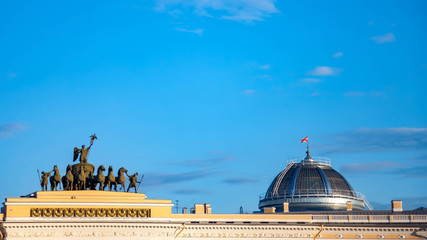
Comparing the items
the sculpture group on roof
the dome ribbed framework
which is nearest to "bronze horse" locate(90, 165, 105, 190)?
the sculpture group on roof

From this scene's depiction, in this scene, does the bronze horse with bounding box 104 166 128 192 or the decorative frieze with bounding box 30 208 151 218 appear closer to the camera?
the decorative frieze with bounding box 30 208 151 218

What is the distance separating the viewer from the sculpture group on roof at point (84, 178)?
3681 inches

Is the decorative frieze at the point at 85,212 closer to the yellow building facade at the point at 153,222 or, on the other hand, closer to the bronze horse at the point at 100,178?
the yellow building facade at the point at 153,222

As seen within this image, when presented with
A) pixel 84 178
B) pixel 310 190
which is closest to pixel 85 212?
pixel 84 178

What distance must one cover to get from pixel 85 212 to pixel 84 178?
12.2ft

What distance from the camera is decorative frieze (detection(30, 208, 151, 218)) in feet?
300

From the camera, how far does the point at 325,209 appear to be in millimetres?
116875

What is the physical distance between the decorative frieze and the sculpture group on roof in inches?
101

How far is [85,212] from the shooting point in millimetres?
91938

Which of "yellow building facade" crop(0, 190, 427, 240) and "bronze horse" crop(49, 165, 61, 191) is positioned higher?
"bronze horse" crop(49, 165, 61, 191)

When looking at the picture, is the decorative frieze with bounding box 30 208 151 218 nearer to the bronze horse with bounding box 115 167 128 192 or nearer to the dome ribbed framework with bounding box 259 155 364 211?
the bronze horse with bounding box 115 167 128 192

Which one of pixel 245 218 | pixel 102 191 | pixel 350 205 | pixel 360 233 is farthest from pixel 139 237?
pixel 350 205

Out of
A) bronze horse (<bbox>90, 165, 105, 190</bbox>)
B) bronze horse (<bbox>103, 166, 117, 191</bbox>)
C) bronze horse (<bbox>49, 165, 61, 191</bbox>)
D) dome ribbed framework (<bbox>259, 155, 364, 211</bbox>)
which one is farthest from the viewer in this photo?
dome ribbed framework (<bbox>259, 155, 364, 211</bbox>)

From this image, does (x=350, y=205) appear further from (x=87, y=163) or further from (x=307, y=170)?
(x=87, y=163)
